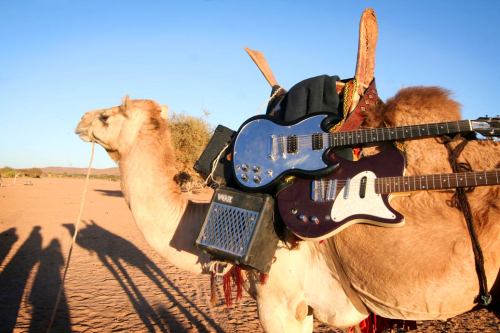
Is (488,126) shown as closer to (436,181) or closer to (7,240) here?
(436,181)

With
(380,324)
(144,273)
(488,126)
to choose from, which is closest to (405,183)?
(488,126)

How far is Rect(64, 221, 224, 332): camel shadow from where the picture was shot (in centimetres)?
563

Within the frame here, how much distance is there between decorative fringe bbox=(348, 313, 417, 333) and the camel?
54cm

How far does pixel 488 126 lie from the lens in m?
1.90

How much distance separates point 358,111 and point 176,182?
1.85 meters

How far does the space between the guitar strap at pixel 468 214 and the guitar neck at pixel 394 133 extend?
0.14 meters

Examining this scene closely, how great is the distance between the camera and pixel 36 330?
17.0ft

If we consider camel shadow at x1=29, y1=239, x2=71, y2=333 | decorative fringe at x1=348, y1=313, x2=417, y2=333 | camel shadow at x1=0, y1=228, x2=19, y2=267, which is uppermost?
decorative fringe at x1=348, y1=313, x2=417, y2=333

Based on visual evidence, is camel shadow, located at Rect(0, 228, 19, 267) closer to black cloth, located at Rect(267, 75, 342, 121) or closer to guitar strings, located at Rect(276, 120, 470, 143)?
black cloth, located at Rect(267, 75, 342, 121)

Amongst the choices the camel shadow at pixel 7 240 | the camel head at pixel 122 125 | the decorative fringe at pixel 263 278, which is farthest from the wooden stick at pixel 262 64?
the camel shadow at pixel 7 240

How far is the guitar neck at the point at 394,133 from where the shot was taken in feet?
6.25

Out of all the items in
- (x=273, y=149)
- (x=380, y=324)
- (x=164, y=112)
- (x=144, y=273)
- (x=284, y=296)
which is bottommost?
(x=144, y=273)

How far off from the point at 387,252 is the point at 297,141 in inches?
33.1

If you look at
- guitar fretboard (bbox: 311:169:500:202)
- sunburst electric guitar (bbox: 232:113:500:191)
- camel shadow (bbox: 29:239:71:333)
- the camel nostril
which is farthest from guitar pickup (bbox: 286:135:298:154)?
camel shadow (bbox: 29:239:71:333)
